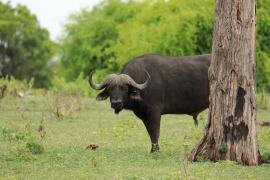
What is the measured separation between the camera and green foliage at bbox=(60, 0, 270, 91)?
118 ft

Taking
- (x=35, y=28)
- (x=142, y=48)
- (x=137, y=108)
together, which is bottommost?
(x=137, y=108)

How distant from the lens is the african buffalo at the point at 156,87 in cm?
1384

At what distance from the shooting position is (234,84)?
39.0 ft

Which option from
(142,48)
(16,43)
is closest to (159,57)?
(142,48)

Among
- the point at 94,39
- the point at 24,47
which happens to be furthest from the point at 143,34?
the point at 24,47

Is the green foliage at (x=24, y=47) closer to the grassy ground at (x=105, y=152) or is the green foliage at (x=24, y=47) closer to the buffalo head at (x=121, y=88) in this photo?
the grassy ground at (x=105, y=152)

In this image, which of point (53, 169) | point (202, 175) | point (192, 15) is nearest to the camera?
point (202, 175)

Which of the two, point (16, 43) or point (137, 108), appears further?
point (16, 43)

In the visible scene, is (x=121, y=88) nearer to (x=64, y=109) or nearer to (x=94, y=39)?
(x=64, y=109)

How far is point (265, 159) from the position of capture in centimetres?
1230

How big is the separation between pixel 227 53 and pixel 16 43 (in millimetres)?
62430

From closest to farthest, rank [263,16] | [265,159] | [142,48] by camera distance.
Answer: [265,159] → [263,16] → [142,48]

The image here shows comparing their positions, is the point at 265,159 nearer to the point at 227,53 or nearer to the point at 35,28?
the point at 227,53

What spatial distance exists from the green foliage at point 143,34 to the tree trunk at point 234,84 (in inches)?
741
